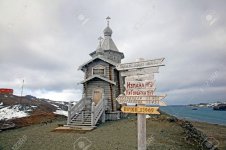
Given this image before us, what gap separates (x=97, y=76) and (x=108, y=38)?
10.7 metres

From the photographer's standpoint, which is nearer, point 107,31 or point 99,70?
point 99,70

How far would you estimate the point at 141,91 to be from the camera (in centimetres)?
561

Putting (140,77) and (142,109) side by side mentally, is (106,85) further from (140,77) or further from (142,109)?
(142,109)

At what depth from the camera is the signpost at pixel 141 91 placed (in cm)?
537

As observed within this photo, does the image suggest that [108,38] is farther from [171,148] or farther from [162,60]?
[162,60]

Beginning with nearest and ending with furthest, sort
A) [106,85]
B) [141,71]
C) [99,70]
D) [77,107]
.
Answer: [141,71]
[77,107]
[106,85]
[99,70]

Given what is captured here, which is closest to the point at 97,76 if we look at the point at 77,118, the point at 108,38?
the point at 77,118

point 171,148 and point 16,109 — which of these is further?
point 16,109

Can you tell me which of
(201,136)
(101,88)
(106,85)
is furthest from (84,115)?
(201,136)

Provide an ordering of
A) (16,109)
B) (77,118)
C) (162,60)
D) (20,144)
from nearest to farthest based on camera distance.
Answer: (162,60)
(20,144)
(77,118)
(16,109)

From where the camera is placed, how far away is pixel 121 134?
1487 centimetres

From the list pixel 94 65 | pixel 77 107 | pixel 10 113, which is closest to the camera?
pixel 77 107

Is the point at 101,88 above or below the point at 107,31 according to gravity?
below

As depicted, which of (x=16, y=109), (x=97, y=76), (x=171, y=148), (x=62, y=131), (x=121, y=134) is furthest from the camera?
(x=16, y=109)
